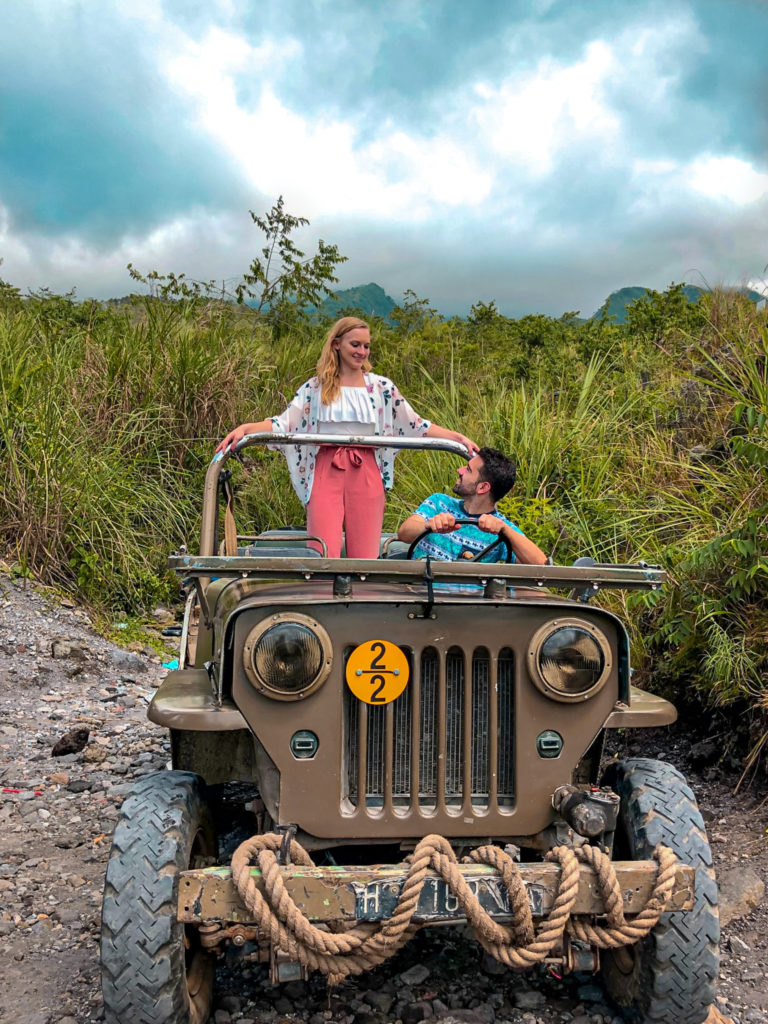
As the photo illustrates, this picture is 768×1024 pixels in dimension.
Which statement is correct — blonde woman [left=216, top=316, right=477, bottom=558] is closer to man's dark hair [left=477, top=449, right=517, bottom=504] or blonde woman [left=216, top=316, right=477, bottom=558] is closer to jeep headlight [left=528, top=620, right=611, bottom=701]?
man's dark hair [left=477, top=449, right=517, bottom=504]

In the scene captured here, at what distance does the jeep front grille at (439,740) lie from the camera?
2725 millimetres

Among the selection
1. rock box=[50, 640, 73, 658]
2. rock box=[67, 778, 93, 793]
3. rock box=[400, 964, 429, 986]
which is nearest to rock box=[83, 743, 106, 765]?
rock box=[67, 778, 93, 793]

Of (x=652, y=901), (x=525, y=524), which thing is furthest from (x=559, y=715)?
(x=525, y=524)

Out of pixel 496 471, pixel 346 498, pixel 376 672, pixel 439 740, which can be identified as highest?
pixel 496 471

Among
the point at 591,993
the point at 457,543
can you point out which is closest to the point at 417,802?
the point at 591,993

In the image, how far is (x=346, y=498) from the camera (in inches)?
181

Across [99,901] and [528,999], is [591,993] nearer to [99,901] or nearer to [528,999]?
[528,999]

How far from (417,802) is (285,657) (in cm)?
59

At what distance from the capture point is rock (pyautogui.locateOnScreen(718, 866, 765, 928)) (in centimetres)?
357

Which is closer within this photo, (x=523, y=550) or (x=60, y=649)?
(x=523, y=550)

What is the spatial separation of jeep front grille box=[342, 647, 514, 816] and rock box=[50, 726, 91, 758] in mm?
2998

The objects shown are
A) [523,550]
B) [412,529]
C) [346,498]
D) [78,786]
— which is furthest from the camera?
[78,786]

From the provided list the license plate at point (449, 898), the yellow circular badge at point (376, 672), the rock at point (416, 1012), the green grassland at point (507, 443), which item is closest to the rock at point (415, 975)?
the rock at point (416, 1012)

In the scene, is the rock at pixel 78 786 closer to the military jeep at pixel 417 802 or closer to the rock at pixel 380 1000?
the military jeep at pixel 417 802
